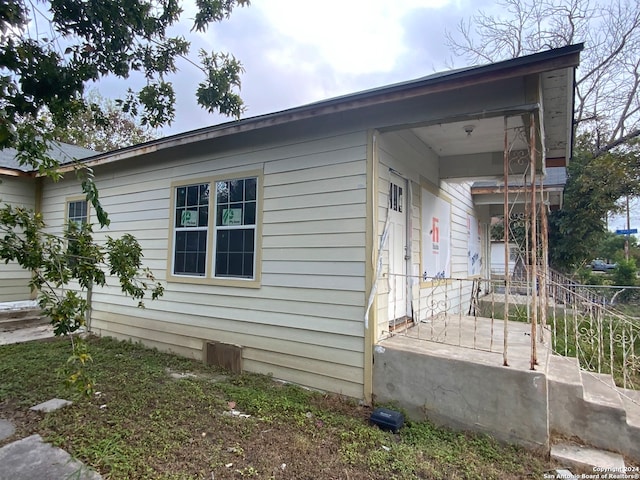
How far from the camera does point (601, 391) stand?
350cm

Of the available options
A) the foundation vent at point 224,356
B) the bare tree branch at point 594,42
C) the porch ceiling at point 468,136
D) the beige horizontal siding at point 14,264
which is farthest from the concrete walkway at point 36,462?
the bare tree branch at point 594,42

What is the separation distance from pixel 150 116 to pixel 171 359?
350 centimetres

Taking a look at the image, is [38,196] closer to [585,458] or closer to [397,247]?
[397,247]

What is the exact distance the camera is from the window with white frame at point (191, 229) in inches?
221

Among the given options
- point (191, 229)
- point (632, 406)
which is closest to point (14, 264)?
point (191, 229)

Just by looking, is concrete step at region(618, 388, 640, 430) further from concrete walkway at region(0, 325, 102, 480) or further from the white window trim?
concrete walkway at region(0, 325, 102, 480)

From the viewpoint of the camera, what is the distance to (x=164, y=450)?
9.50 ft

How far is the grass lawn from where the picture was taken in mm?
2740

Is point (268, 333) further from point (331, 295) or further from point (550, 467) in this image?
point (550, 467)

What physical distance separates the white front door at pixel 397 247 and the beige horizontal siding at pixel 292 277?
755 mm

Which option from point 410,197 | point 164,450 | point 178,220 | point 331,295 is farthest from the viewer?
point 178,220

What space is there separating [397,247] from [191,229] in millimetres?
3264

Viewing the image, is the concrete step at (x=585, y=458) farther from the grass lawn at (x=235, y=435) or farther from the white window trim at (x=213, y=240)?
the white window trim at (x=213, y=240)

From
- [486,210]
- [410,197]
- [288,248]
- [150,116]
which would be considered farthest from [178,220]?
[486,210]
